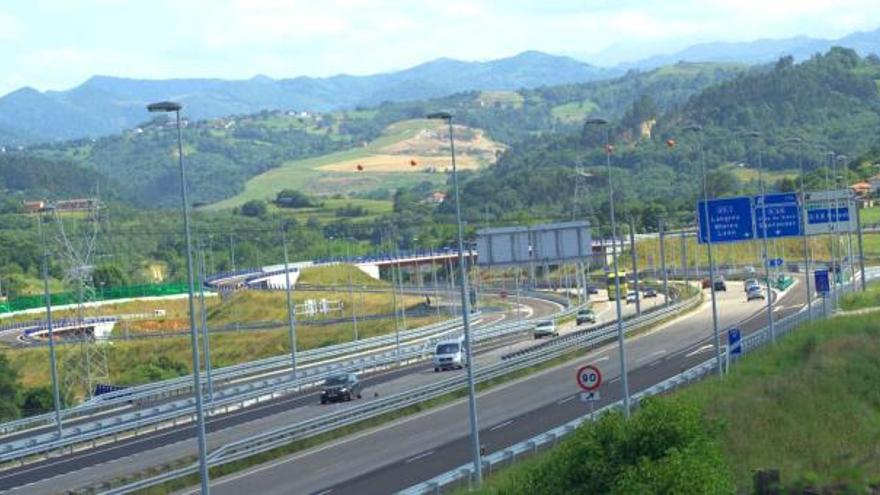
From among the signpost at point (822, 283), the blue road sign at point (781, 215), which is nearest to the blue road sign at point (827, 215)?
the signpost at point (822, 283)

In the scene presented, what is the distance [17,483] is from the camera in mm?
46375

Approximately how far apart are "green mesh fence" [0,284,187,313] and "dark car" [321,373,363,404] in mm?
75568

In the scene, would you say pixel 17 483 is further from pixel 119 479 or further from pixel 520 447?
pixel 520 447

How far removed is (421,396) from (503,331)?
40084mm

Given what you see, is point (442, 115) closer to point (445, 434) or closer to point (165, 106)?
point (165, 106)

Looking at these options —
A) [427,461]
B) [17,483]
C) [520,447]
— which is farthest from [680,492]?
[17,483]

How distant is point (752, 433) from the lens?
42.8 m

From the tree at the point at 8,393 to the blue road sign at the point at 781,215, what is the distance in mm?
37493

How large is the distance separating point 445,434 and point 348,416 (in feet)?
14.8

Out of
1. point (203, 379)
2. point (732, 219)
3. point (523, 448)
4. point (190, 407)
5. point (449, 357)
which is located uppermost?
point (732, 219)

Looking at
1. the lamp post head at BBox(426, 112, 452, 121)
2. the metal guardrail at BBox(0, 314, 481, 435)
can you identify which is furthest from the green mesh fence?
the lamp post head at BBox(426, 112, 452, 121)

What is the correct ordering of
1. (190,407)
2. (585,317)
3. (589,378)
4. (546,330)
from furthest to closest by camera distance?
1. (585,317)
2. (546,330)
3. (190,407)
4. (589,378)

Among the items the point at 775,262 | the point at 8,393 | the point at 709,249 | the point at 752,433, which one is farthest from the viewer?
the point at 775,262

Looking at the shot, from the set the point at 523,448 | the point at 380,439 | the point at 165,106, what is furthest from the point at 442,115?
the point at 380,439
